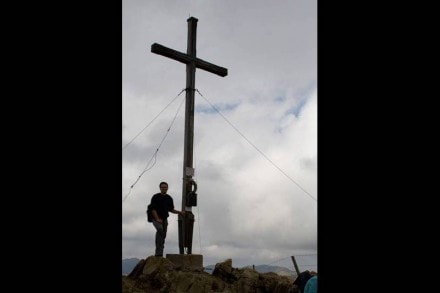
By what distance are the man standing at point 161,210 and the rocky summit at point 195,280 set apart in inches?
19.6

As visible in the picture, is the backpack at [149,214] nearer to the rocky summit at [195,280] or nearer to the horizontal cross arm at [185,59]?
the rocky summit at [195,280]

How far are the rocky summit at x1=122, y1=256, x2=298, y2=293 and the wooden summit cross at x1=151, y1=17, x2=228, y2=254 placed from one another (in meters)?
0.71

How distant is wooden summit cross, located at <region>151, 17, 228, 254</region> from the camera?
35.9 feet

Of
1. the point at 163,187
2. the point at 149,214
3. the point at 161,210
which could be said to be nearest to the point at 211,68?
the point at 163,187

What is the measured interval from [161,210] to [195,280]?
4.62 ft

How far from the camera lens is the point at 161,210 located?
10266 mm

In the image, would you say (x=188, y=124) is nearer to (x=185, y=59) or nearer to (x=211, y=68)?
(x=185, y=59)

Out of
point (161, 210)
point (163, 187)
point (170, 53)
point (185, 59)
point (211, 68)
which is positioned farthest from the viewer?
point (211, 68)
